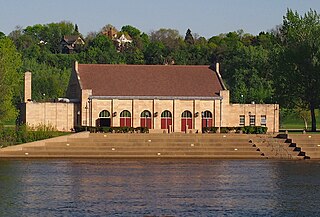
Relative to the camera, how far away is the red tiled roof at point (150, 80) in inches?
3959

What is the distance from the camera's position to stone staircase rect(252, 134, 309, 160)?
81500 millimetres

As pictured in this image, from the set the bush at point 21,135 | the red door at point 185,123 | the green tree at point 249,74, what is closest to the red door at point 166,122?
the red door at point 185,123

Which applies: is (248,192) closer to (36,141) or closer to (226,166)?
(226,166)

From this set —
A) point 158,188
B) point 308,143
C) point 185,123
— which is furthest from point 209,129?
point 158,188

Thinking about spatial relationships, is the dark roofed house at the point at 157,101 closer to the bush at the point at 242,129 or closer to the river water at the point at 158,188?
the bush at the point at 242,129

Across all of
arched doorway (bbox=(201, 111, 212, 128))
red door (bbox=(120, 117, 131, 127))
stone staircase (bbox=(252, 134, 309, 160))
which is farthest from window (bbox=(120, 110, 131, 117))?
stone staircase (bbox=(252, 134, 309, 160))

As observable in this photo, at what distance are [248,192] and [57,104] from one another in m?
49.0

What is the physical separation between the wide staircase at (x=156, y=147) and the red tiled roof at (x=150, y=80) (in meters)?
15.7

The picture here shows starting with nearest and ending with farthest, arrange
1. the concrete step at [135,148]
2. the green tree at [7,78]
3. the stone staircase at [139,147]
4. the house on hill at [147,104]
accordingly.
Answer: the stone staircase at [139,147] < the concrete step at [135,148] < the house on hill at [147,104] < the green tree at [7,78]

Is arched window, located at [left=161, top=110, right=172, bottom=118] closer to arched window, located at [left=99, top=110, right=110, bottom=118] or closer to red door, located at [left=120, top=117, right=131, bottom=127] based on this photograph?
red door, located at [left=120, top=117, right=131, bottom=127]

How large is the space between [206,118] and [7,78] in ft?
77.9

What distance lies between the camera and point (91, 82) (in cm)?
10112

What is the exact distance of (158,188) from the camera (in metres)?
53.8

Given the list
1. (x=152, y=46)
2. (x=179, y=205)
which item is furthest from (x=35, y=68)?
(x=179, y=205)
